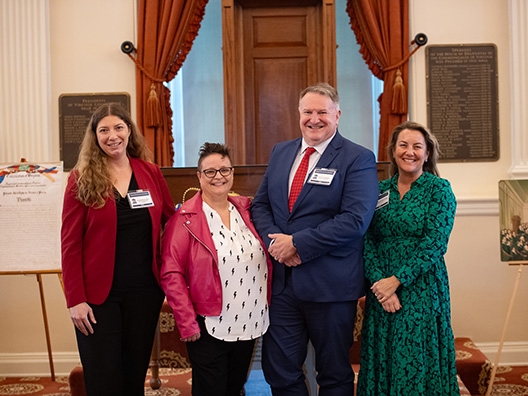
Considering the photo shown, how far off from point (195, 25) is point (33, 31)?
133 cm

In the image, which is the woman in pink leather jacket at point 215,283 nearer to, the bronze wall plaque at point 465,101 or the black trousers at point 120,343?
the black trousers at point 120,343

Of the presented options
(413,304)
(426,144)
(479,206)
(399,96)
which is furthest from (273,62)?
(413,304)

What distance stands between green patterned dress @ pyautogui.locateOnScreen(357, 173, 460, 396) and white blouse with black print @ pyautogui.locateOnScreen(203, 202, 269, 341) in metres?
0.48

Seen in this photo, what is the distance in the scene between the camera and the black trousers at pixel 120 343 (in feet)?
6.70

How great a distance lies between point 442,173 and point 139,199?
290cm

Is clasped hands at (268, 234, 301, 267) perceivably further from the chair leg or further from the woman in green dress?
the chair leg

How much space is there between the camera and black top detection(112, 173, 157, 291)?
2084 mm

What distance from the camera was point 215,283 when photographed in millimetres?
2049

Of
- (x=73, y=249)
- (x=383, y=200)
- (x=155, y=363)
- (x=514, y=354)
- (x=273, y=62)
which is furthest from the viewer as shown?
(x=273, y=62)

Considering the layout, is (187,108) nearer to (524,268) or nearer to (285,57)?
(285,57)

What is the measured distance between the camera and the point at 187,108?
541 cm

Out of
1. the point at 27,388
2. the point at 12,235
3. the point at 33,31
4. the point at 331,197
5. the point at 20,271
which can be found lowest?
the point at 27,388

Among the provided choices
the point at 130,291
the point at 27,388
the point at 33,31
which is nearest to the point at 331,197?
the point at 130,291

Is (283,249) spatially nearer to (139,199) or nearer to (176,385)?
(139,199)
